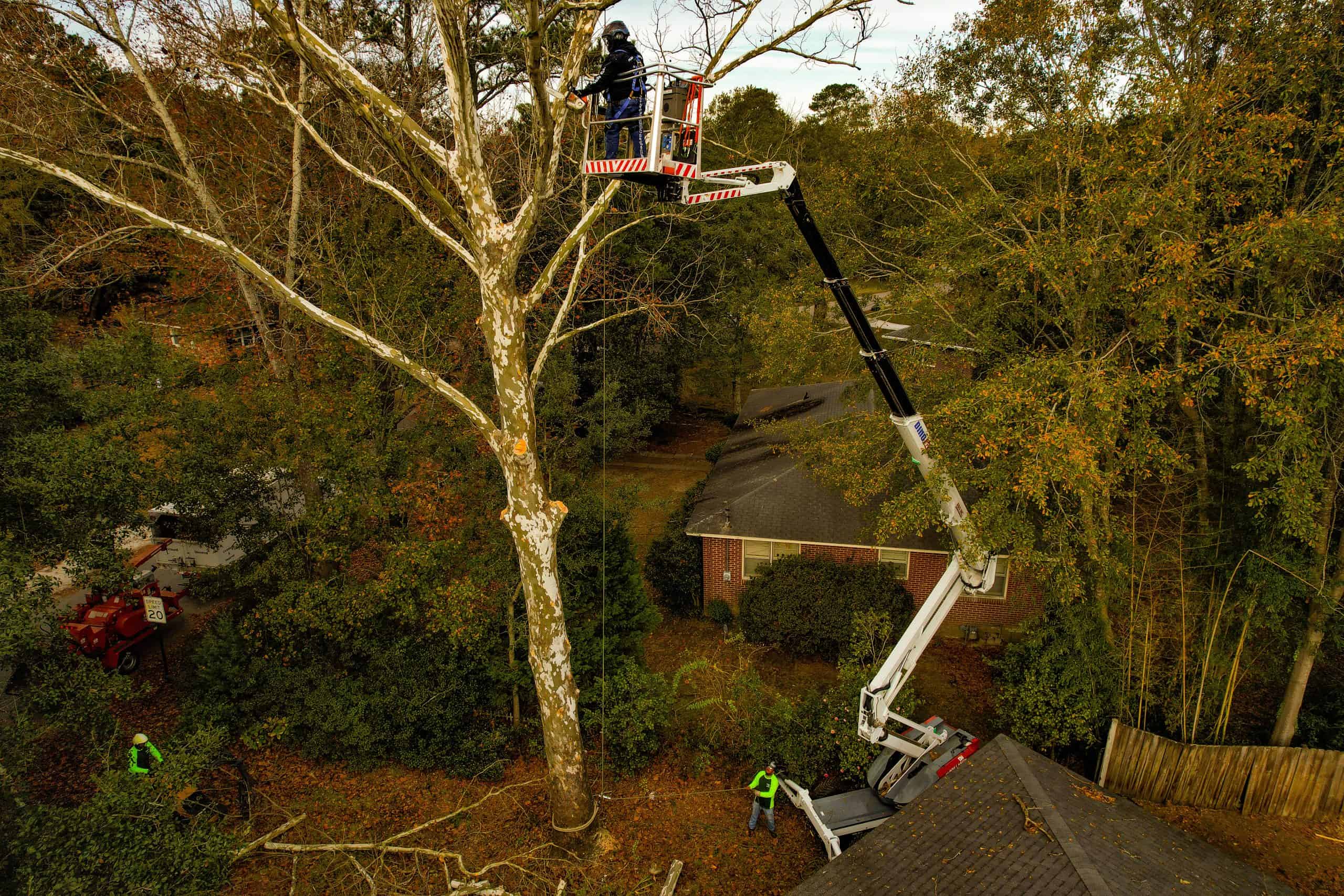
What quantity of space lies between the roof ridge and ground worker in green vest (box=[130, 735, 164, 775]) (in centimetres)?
1059

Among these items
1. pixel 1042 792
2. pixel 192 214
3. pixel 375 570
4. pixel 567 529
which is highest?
pixel 192 214

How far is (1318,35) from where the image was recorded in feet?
31.1

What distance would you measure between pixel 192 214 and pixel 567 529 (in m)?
8.94

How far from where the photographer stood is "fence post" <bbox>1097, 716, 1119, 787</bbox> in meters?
11.5

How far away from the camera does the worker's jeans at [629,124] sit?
7168 mm

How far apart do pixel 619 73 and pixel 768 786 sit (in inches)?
380

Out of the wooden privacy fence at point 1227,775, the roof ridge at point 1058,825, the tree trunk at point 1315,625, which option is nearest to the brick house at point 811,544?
the wooden privacy fence at point 1227,775

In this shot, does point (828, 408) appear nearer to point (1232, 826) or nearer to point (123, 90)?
point (1232, 826)

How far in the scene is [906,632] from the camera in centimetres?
1072

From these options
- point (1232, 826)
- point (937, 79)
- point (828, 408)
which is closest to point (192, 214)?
point (937, 79)

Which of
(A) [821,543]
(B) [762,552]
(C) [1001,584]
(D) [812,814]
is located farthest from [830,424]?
(D) [812,814]

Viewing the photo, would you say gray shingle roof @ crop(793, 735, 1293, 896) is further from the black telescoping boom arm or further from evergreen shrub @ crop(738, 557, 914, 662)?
evergreen shrub @ crop(738, 557, 914, 662)

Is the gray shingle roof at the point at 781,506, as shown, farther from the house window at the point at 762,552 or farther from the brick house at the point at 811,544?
the house window at the point at 762,552

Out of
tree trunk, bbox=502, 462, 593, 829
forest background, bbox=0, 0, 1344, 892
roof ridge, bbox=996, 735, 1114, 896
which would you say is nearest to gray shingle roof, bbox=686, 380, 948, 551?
forest background, bbox=0, 0, 1344, 892
